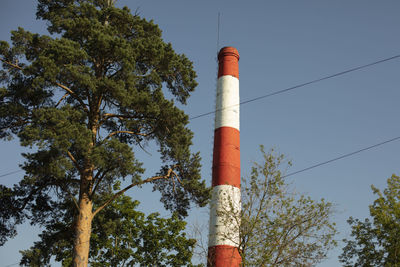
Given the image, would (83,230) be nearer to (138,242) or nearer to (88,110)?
(88,110)

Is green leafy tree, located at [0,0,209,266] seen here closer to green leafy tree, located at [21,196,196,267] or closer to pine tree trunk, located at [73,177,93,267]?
pine tree trunk, located at [73,177,93,267]

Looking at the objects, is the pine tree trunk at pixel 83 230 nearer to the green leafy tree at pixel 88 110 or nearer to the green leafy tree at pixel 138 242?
the green leafy tree at pixel 88 110

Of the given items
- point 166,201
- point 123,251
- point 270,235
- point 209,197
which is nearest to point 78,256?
point 166,201

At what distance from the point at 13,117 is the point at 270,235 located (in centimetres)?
1157

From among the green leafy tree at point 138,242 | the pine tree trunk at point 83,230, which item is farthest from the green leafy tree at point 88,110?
the green leafy tree at point 138,242

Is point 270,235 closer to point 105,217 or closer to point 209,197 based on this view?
point 209,197

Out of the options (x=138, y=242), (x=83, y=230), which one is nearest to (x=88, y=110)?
(x=83, y=230)

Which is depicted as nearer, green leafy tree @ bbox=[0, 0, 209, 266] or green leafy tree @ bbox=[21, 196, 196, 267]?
green leafy tree @ bbox=[0, 0, 209, 266]

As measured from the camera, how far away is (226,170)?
2409 centimetres

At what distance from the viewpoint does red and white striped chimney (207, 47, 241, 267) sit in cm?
Result: 1978

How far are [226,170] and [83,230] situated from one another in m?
9.51

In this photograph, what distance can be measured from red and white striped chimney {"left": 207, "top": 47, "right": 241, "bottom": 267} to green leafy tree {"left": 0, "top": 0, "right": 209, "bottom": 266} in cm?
172

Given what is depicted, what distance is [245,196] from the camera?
18734 mm

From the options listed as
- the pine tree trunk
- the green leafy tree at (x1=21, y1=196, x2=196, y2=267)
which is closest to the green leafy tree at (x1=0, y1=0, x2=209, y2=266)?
the pine tree trunk
